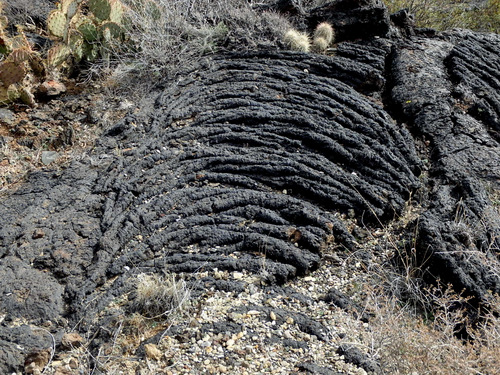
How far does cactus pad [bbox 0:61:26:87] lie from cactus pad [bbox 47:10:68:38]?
A: 0.59 metres

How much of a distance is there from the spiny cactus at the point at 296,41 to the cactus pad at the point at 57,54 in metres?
2.52

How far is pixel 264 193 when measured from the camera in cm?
393

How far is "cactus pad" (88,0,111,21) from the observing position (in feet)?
17.1

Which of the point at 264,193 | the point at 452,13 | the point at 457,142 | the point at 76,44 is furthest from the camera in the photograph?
the point at 452,13

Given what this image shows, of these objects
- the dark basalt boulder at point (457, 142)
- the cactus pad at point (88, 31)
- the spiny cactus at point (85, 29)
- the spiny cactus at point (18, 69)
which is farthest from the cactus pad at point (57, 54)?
the dark basalt boulder at point (457, 142)

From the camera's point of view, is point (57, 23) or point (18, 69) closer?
point (18, 69)

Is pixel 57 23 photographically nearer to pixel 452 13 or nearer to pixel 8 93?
pixel 8 93

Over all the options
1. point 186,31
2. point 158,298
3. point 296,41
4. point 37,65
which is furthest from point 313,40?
point 158,298

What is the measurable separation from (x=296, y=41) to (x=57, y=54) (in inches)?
107

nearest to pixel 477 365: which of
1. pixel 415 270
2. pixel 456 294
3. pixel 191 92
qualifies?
pixel 456 294

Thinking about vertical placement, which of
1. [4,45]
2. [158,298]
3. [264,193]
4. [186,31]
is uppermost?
[186,31]

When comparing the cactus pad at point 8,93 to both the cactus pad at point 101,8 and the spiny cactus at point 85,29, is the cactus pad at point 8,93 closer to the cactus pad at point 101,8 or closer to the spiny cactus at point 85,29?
the spiny cactus at point 85,29

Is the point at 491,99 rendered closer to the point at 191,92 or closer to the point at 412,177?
the point at 412,177

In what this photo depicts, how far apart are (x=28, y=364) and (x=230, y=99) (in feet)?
10.3
